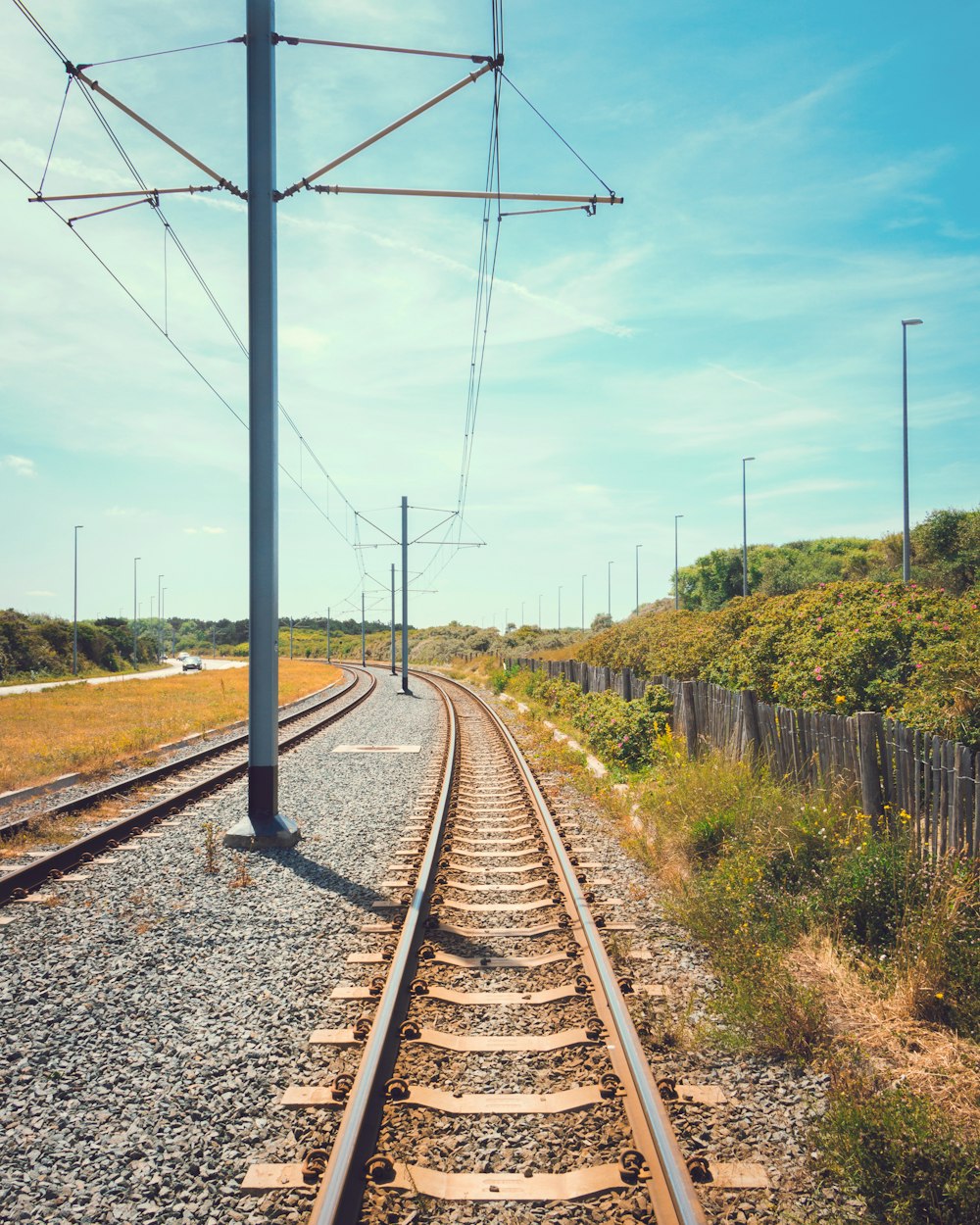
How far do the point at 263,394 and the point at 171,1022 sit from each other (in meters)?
6.55

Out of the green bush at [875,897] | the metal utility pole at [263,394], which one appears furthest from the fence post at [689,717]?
the green bush at [875,897]

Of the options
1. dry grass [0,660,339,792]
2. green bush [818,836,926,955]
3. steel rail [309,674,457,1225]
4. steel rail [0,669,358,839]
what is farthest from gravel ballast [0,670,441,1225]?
dry grass [0,660,339,792]

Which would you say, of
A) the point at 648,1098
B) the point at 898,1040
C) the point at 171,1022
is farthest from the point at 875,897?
the point at 171,1022

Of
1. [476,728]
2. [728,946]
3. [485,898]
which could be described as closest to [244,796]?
[485,898]

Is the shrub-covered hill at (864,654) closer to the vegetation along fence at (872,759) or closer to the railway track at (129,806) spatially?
the vegetation along fence at (872,759)

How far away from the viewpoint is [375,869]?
26.1 ft

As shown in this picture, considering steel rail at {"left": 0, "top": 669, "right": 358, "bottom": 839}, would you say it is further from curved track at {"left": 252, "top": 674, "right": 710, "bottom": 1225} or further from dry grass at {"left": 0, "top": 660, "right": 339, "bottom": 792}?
curved track at {"left": 252, "top": 674, "right": 710, "bottom": 1225}

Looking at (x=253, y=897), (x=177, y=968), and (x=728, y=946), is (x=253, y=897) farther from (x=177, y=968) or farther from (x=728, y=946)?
(x=728, y=946)

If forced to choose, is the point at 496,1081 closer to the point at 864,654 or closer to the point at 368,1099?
the point at 368,1099

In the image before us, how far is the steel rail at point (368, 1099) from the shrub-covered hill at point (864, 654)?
446 cm

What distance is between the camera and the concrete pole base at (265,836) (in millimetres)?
8883

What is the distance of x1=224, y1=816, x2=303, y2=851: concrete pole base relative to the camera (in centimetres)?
888

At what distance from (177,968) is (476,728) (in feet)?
53.2

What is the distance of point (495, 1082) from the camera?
406cm
